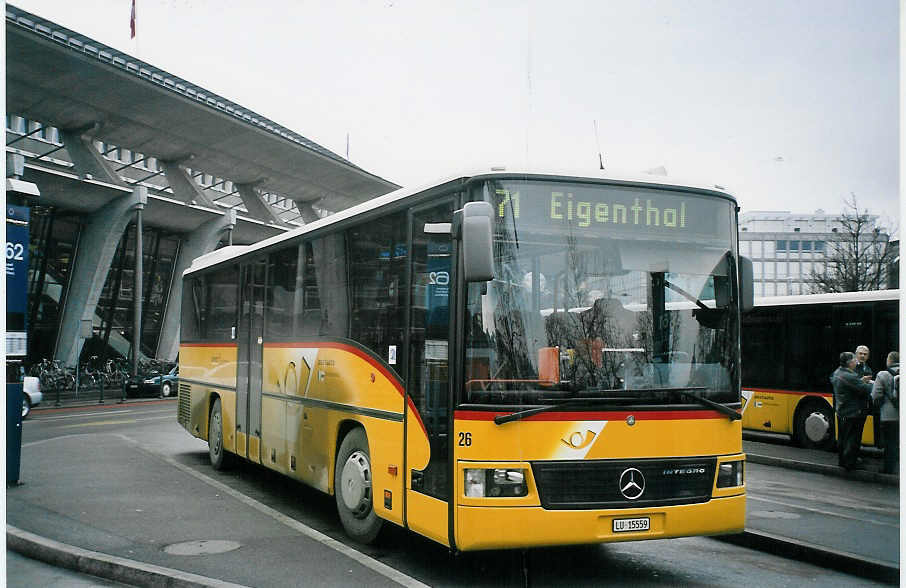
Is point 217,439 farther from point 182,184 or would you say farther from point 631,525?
point 182,184

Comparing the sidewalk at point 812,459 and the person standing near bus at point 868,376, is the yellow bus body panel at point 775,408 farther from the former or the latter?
the person standing near bus at point 868,376

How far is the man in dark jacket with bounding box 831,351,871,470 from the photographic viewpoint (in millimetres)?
13914

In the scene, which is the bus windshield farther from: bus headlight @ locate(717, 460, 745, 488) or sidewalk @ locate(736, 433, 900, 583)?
sidewalk @ locate(736, 433, 900, 583)

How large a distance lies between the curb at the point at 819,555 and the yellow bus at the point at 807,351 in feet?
28.3

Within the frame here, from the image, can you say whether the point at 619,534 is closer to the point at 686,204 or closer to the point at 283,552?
the point at 686,204

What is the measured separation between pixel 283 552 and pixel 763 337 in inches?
518

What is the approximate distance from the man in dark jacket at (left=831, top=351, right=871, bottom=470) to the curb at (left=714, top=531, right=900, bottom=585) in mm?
6197

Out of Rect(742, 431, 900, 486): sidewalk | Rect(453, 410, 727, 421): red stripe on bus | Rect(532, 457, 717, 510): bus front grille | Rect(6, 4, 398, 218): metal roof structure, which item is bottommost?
Rect(742, 431, 900, 486): sidewalk

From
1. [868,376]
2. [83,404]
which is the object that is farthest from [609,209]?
[83,404]

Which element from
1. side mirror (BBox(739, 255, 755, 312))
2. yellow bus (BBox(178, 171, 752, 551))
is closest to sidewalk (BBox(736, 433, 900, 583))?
yellow bus (BBox(178, 171, 752, 551))

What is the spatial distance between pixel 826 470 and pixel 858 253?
18985mm

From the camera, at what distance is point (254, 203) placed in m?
49.9

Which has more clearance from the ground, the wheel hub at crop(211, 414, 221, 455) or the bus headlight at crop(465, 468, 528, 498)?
the bus headlight at crop(465, 468, 528, 498)

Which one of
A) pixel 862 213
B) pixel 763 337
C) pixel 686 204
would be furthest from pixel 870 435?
pixel 862 213
